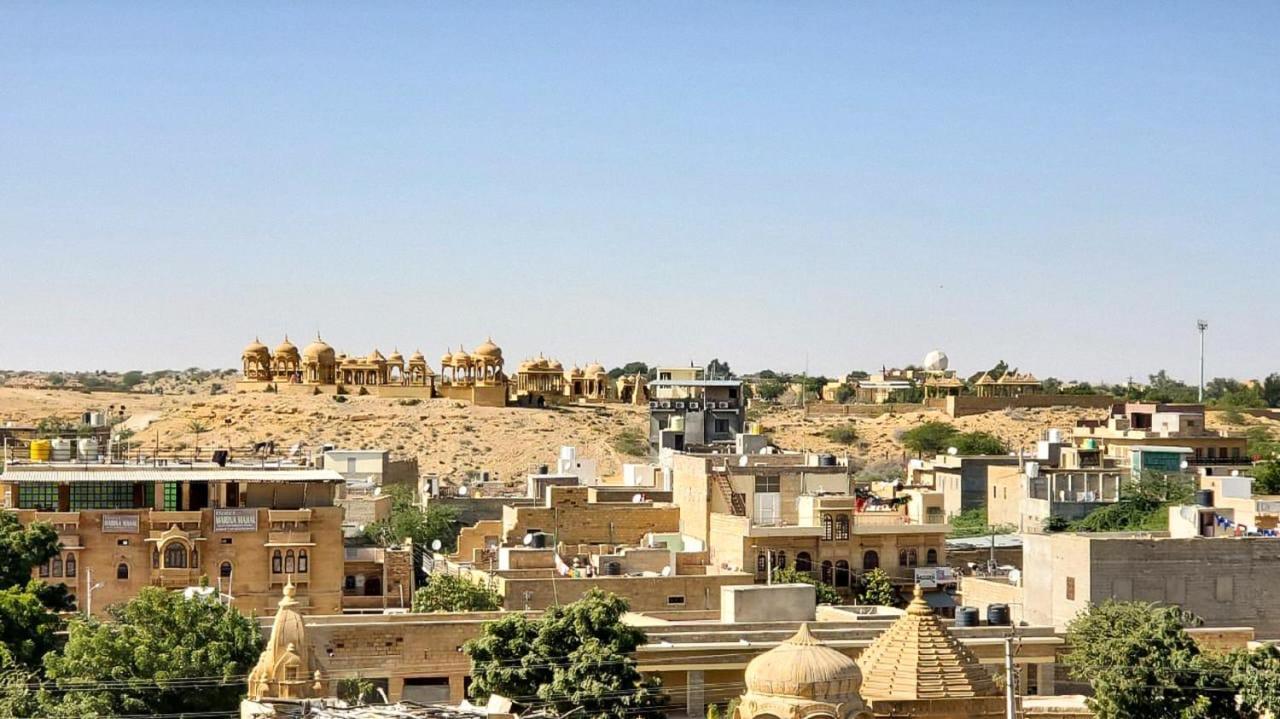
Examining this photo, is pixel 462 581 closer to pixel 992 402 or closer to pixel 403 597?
pixel 403 597

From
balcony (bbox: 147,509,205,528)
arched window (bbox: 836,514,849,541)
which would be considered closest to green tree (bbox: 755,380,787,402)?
arched window (bbox: 836,514,849,541)

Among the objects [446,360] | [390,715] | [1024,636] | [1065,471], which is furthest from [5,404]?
[390,715]

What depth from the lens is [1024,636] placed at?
116 feet

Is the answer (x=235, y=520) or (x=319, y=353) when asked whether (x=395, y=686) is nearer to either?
(x=235, y=520)

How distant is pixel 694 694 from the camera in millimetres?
32719

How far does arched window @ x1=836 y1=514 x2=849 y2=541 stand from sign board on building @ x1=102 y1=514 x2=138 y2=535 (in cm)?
1541

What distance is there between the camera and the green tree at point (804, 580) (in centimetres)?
4456

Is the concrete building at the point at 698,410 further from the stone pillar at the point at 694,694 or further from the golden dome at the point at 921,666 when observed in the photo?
the golden dome at the point at 921,666

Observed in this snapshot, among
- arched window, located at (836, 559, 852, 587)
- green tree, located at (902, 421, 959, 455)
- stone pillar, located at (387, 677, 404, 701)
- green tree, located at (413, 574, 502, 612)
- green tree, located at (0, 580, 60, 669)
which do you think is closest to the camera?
stone pillar, located at (387, 677, 404, 701)

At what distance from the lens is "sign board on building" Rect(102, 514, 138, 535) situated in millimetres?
44031

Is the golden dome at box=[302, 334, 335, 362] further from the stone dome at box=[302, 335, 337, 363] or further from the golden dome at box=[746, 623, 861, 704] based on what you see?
the golden dome at box=[746, 623, 861, 704]

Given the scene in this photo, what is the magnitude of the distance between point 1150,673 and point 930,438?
7656 centimetres

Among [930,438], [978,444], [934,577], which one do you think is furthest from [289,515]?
[930,438]

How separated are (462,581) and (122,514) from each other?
24.7ft
